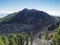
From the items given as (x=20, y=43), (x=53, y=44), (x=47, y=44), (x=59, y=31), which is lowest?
(x=47, y=44)

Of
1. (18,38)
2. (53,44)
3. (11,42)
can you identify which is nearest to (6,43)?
(11,42)

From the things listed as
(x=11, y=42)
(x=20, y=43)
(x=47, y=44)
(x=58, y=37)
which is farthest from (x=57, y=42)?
(x=47, y=44)

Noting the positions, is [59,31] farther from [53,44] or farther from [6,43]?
[6,43]

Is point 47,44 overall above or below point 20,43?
below

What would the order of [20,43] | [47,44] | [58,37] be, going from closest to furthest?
[58,37] < [20,43] < [47,44]

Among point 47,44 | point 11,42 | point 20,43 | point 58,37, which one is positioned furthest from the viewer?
point 47,44

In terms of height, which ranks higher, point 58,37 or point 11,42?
point 58,37

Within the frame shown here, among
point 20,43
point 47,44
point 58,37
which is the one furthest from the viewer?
point 47,44

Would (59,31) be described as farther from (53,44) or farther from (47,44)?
(47,44)

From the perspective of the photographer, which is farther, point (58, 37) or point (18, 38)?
point (18, 38)
